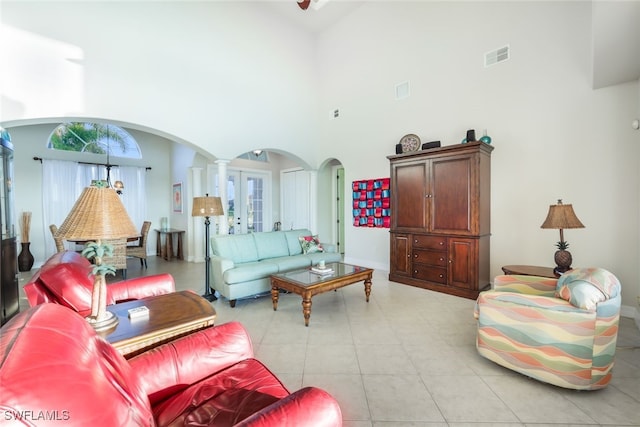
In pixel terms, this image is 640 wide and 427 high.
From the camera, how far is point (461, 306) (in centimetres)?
362

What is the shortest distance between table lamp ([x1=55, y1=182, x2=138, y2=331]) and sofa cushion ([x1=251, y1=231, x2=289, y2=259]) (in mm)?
2706

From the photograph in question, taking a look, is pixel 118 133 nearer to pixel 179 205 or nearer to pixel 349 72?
pixel 179 205

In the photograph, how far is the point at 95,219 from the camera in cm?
151

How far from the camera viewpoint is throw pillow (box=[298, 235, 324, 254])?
185 inches

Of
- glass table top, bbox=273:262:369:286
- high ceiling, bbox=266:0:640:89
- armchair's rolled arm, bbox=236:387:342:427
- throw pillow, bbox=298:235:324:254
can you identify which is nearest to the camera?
armchair's rolled arm, bbox=236:387:342:427

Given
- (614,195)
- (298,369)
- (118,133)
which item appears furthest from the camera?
(118,133)

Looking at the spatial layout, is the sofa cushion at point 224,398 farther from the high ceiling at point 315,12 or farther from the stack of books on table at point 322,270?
the high ceiling at point 315,12

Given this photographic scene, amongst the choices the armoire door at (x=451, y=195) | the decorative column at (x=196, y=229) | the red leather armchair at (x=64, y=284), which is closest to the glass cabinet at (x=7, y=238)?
the red leather armchair at (x=64, y=284)

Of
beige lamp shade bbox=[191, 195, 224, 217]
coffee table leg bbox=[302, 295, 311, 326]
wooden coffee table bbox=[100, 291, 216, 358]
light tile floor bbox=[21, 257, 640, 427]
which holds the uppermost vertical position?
beige lamp shade bbox=[191, 195, 224, 217]

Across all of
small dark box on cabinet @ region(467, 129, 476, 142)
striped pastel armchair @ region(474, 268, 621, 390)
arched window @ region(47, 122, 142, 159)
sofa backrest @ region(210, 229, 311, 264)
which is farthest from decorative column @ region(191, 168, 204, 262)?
striped pastel armchair @ region(474, 268, 621, 390)

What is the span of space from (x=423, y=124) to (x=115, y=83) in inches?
190

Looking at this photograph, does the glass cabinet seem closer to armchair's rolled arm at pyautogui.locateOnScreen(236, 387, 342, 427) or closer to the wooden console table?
armchair's rolled arm at pyautogui.locateOnScreen(236, 387, 342, 427)

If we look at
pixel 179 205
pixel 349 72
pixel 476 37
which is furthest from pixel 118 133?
pixel 476 37

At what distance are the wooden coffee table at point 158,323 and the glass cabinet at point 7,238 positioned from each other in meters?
1.77
